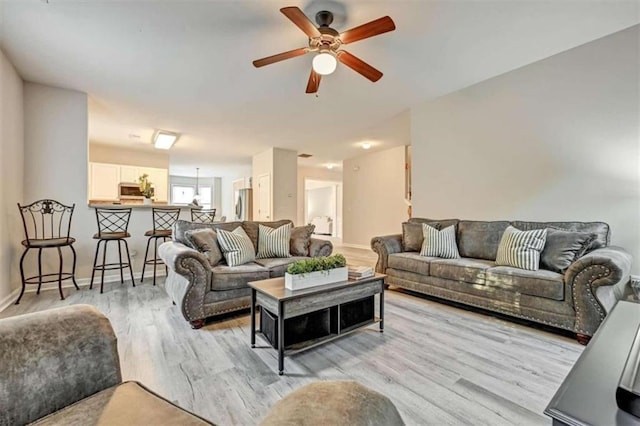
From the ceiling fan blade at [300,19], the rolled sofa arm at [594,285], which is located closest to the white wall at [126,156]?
the ceiling fan blade at [300,19]

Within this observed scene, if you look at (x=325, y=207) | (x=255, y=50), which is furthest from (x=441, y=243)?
(x=325, y=207)

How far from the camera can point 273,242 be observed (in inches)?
140

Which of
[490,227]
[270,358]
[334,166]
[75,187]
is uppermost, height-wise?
[334,166]

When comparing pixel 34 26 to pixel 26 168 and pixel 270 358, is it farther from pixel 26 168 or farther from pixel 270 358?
pixel 270 358

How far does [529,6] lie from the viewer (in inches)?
92.4

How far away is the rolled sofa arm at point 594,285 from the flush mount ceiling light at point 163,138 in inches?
252

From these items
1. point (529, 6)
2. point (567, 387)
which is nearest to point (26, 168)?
point (567, 387)

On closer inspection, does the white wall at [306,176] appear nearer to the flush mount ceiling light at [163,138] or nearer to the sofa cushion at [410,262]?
the flush mount ceiling light at [163,138]

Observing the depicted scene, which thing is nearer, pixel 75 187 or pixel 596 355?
pixel 596 355

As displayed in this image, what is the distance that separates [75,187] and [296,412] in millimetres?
4711

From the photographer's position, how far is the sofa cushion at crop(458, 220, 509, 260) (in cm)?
328

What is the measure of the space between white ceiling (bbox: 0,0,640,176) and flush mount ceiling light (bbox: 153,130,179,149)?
23.0 inches

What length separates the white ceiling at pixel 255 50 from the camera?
2377mm

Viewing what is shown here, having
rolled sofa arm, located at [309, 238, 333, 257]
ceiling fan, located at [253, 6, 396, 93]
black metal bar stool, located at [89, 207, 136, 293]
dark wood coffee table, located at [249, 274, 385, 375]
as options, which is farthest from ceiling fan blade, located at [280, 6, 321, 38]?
black metal bar stool, located at [89, 207, 136, 293]
